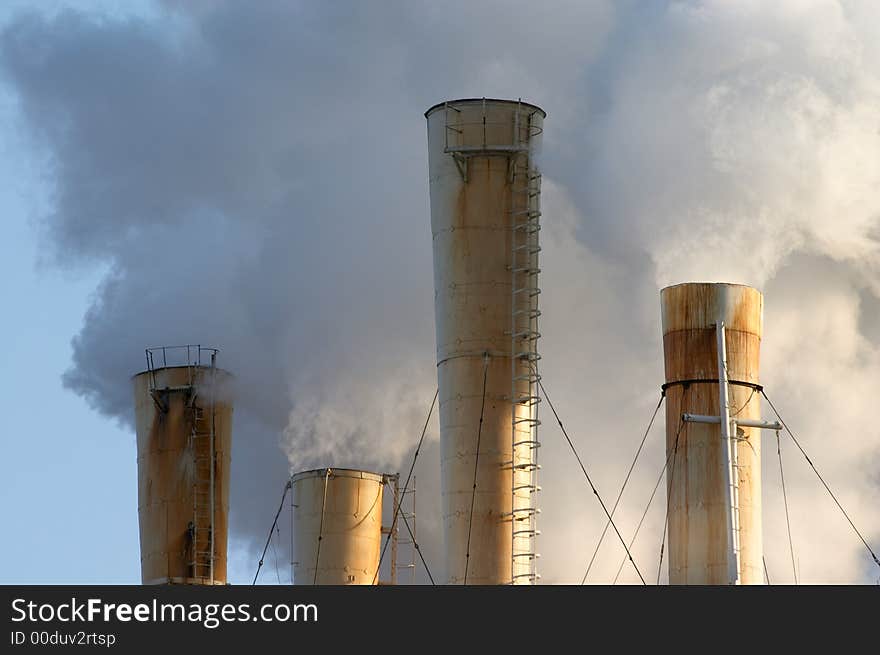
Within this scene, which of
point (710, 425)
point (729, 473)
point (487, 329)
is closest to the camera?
point (729, 473)

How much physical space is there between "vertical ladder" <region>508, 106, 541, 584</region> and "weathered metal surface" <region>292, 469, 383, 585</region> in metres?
13.6

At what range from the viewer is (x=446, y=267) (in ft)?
186

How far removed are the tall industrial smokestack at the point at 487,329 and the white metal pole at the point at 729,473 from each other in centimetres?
511

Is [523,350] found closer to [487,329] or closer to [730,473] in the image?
[487,329]

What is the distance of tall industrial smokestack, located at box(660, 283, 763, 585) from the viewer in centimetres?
5362

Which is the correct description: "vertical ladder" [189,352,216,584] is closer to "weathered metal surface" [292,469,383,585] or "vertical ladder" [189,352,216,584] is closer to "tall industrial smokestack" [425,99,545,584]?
"weathered metal surface" [292,469,383,585]

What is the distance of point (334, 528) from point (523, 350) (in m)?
14.6

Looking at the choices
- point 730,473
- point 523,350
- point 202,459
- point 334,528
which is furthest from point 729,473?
point 202,459

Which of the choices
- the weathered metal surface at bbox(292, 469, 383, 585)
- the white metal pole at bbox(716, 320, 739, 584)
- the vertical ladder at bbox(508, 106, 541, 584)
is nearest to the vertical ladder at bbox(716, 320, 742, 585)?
the white metal pole at bbox(716, 320, 739, 584)

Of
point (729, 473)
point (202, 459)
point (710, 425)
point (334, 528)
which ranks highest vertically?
point (202, 459)

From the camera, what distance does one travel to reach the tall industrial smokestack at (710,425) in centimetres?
5362

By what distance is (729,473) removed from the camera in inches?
2063
